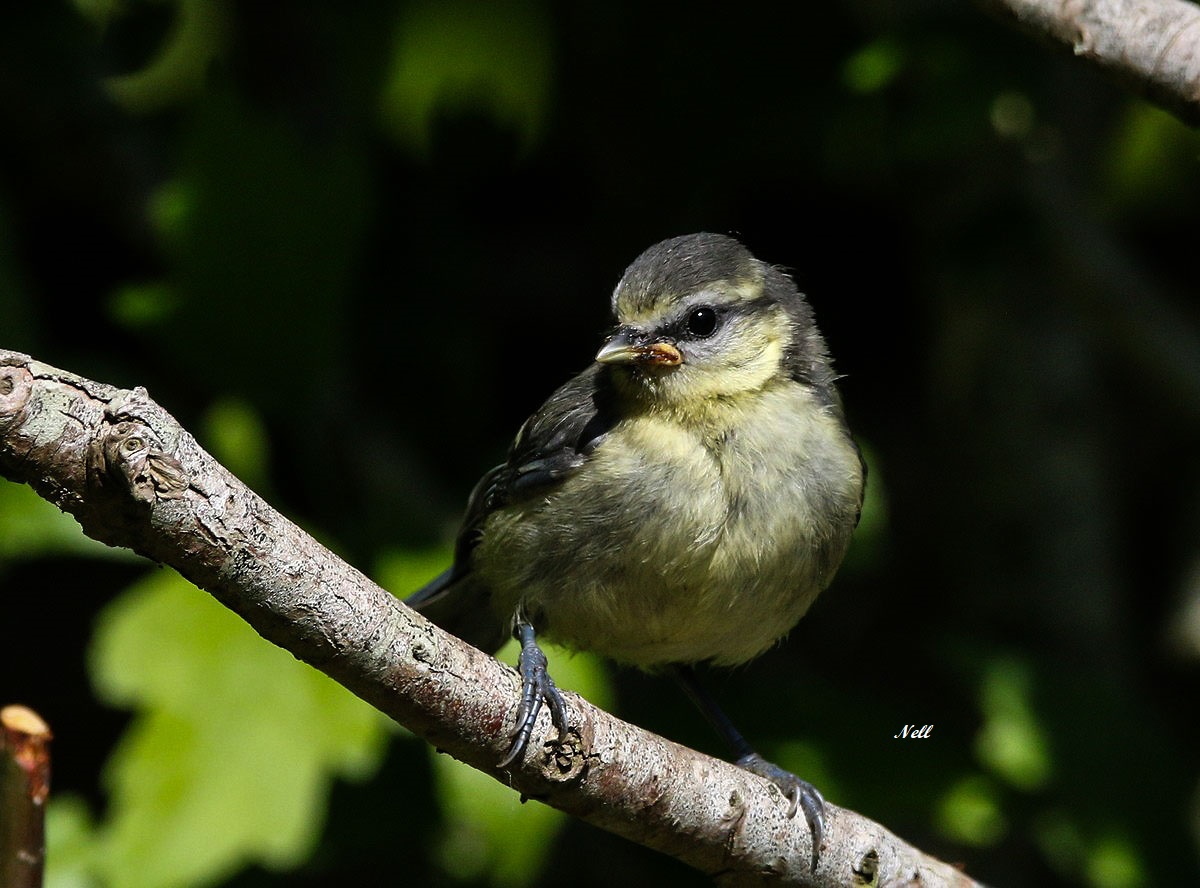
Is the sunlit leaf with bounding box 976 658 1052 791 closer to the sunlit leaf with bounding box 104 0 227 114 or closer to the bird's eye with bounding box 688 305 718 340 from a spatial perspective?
the bird's eye with bounding box 688 305 718 340

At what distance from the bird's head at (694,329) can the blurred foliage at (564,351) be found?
2.34 feet

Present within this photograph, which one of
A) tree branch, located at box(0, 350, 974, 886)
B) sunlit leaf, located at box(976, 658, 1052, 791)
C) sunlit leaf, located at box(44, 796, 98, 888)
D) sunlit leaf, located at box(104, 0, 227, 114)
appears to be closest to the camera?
tree branch, located at box(0, 350, 974, 886)

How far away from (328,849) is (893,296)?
10.5ft

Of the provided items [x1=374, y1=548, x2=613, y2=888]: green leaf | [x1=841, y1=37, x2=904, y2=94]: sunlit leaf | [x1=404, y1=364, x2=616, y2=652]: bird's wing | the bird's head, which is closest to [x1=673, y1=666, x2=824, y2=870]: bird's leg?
[x1=374, y1=548, x2=613, y2=888]: green leaf

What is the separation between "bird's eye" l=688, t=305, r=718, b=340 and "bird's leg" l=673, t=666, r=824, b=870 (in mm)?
1010

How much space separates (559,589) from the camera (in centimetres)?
322

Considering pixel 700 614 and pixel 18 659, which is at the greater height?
pixel 700 614

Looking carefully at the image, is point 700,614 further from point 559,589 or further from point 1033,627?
point 1033,627

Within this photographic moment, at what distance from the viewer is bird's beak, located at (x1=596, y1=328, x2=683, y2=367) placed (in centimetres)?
317

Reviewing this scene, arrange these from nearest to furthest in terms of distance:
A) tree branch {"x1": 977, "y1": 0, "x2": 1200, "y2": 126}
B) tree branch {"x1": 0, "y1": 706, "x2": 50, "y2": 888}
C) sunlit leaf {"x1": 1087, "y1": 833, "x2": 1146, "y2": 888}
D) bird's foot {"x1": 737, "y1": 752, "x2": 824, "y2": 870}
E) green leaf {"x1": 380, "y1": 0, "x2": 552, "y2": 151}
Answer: tree branch {"x1": 0, "y1": 706, "x2": 50, "y2": 888}
tree branch {"x1": 977, "y1": 0, "x2": 1200, "y2": 126}
bird's foot {"x1": 737, "y1": 752, "x2": 824, "y2": 870}
sunlit leaf {"x1": 1087, "y1": 833, "x2": 1146, "y2": 888}
green leaf {"x1": 380, "y1": 0, "x2": 552, "y2": 151}

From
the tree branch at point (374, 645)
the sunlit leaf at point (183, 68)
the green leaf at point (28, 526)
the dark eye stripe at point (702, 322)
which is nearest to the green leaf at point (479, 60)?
the sunlit leaf at point (183, 68)

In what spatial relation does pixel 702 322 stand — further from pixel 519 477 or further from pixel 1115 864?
pixel 1115 864

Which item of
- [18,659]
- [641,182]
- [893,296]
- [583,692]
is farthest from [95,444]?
[893,296]

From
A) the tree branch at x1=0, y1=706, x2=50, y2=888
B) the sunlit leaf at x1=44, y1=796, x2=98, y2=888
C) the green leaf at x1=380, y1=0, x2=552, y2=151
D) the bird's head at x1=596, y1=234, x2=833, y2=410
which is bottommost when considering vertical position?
the sunlit leaf at x1=44, y1=796, x2=98, y2=888
